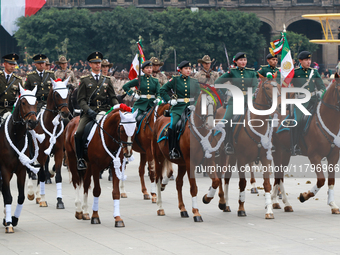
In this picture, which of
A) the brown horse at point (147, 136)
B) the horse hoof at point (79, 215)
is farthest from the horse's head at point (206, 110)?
the horse hoof at point (79, 215)

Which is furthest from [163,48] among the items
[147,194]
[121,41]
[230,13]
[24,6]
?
[147,194]

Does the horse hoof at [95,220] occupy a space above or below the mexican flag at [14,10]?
below

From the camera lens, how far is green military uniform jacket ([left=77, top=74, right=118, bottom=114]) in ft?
37.4

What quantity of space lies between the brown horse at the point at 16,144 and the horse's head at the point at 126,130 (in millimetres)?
1378

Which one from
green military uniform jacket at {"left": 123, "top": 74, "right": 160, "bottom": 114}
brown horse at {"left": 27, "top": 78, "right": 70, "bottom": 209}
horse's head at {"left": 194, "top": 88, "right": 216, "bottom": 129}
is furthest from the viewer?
green military uniform jacket at {"left": 123, "top": 74, "right": 160, "bottom": 114}

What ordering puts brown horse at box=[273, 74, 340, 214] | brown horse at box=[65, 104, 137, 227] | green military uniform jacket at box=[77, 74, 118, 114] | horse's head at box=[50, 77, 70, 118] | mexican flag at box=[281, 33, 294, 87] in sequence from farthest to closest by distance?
1. mexican flag at box=[281, 33, 294, 87]
2. horse's head at box=[50, 77, 70, 118]
3. brown horse at box=[273, 74, 340, 214]
4. green military uniform jacket at box=[77, 74, 118, 114]
5. brown horse at box=[65, 104, 137, 227]

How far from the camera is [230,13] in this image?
70.9 meters

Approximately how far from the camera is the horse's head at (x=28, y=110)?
32.5 feet

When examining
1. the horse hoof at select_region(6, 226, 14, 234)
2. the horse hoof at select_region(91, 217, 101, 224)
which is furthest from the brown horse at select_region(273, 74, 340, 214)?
the horse hoof at select_region(6, 226, 14, 234)

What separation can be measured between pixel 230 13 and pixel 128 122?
6252 cm

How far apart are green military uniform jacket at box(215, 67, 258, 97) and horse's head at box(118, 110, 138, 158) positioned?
2.81 meters

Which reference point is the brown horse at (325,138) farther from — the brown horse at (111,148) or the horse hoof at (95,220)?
the horse hoof at (95,220)

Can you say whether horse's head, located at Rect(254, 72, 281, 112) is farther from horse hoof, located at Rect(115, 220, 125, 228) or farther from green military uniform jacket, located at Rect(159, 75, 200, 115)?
horse hoof, located at Rect(115, 220, 125, 228)

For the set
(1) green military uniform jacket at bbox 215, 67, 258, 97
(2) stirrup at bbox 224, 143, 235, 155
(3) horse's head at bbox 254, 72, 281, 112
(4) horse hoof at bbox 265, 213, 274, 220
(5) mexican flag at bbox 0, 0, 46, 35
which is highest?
(5) mexican flag at bbox 0, 0, 46, 35
